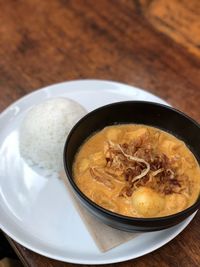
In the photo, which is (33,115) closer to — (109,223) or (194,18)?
(109,223)

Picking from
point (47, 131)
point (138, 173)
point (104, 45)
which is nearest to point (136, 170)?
point (138, 173)

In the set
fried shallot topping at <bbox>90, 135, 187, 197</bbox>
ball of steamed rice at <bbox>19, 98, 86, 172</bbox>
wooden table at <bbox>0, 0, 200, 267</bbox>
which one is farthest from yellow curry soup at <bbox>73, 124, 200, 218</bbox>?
wooden table at <bbox>0, 0, 200, 267</bbox>

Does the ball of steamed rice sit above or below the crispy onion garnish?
below

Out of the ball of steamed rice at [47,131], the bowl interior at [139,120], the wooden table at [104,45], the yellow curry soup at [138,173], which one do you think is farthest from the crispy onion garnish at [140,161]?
the wooden table at [104,45]

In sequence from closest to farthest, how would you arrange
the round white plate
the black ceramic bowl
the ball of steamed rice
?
the round white plate < the black ceramic bowl < the ball of steamed rice

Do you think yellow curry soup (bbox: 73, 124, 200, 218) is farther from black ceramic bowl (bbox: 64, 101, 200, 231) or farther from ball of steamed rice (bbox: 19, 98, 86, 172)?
ball of steamed rice (bbox: 19, 98, 86, 172)

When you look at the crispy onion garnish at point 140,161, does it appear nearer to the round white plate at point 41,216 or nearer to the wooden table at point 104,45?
the round white plate at point 41,216
